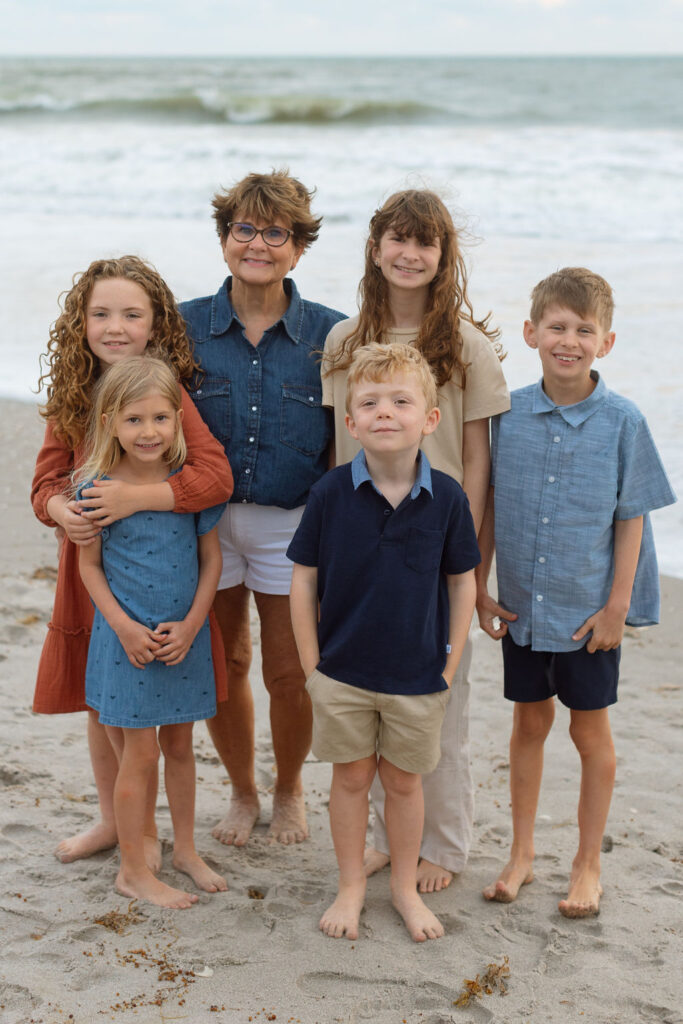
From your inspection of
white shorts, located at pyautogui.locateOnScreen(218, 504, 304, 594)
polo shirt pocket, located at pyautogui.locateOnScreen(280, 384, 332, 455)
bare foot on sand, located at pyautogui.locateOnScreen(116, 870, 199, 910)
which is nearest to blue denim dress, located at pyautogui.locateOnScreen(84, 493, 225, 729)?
white shorts, located at pyautogui.locateOnScreen(218, 504, 304, 594)

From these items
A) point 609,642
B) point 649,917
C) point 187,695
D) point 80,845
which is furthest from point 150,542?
point 649,917

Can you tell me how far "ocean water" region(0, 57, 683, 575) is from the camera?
8.72m

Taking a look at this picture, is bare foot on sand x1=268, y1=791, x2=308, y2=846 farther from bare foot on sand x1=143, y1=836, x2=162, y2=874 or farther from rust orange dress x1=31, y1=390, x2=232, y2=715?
rust orange dress x1=31, y1=390, x2=232, y2=715

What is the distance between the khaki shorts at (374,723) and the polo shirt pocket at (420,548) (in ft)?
1.10

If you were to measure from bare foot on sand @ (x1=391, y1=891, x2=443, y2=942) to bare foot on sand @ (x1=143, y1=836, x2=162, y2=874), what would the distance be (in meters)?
0.72

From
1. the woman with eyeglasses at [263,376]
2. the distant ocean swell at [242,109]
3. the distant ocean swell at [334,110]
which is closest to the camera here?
the woman with eyeglasses at [263,376]

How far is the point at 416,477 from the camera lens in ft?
8.59

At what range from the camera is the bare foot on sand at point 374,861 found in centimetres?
308

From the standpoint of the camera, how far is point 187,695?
9.21ft

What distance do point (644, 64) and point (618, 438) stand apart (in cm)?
3157

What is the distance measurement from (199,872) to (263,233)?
1.87 m

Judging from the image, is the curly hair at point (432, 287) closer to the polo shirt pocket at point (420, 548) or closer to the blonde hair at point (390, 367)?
the blonde hair at point (390, 367)

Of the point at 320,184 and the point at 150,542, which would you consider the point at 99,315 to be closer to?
the point at 150,542

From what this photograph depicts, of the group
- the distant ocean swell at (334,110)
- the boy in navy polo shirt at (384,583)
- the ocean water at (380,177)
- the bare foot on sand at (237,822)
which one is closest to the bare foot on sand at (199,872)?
the bare foot on sand at (237,822)
